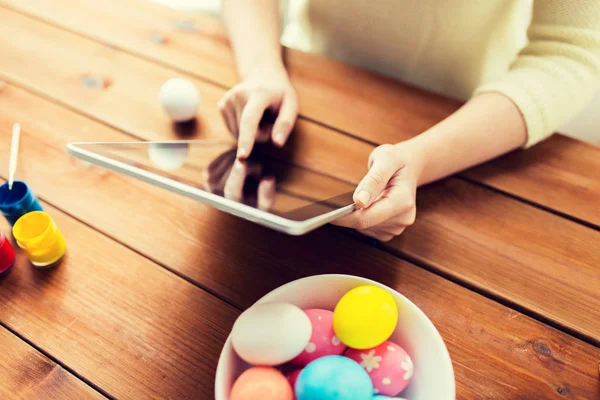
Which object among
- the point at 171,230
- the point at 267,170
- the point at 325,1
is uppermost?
the point at 325,1

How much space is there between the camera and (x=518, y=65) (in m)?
0.77

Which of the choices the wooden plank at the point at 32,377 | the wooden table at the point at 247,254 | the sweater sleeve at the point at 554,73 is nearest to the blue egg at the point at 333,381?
the wooden table at the point at 247,254

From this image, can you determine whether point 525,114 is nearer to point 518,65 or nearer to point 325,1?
point 518,65

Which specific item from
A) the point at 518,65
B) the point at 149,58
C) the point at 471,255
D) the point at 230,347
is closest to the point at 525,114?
the point at 518,65

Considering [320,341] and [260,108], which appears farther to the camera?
[260,108]

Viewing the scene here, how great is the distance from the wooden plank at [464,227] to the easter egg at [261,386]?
0.17m

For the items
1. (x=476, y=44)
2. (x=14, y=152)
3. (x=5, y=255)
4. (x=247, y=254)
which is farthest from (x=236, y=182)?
(x=476, y=44)

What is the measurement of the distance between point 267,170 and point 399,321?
26cm

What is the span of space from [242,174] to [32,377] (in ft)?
1.11

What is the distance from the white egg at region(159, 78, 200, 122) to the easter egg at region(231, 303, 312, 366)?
406 millimetres

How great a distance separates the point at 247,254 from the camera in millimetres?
656

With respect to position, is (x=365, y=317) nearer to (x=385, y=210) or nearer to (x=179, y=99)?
(x=385, y=210)

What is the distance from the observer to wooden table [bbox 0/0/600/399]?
56 centimetres

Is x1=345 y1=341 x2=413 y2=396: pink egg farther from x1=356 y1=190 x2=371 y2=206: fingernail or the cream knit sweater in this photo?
the cream knit sweater
